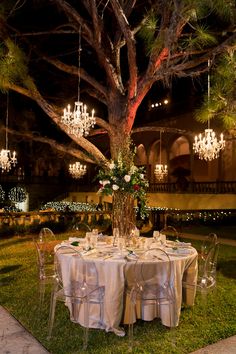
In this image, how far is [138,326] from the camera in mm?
4453

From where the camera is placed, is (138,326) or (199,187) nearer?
(138,326)

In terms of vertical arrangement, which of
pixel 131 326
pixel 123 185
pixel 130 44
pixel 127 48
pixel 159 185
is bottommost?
pixel 131 326

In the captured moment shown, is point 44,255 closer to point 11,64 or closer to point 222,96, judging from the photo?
point 11,64

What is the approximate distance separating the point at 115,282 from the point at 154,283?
49cm

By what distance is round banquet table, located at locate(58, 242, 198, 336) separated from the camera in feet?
13.7

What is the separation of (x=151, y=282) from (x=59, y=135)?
48.1 feet

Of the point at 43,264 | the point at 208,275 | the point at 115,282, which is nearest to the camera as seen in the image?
the point at 115,282

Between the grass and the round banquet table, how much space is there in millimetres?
127

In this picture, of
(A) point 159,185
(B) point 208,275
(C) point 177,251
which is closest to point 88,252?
(C) point 177,251

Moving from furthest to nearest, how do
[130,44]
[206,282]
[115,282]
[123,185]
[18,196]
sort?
[18,196]
[130,44]
[123,185]
[206,282]
[115,282]

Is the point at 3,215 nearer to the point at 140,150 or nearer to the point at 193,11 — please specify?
the point at 193,11

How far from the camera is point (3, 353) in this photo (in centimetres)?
365

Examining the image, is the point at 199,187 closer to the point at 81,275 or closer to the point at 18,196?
the point at 18,196

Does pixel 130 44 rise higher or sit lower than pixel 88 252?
higher
